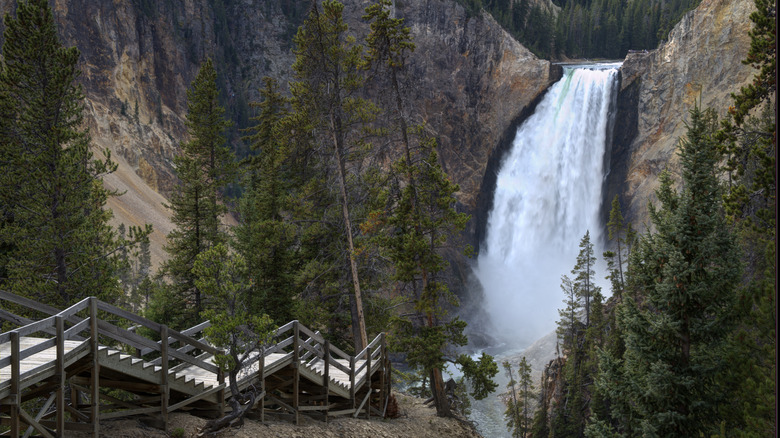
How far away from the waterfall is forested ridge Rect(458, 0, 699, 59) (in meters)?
20.5

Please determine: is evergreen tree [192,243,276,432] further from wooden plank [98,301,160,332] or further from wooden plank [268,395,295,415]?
wooden plank [268,395,295,415]

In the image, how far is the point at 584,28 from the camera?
276 feet

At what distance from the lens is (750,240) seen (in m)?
15.2

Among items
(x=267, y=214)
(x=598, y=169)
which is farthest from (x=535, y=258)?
(x=267, y=214)

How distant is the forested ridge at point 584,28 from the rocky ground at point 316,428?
68652 millimetres

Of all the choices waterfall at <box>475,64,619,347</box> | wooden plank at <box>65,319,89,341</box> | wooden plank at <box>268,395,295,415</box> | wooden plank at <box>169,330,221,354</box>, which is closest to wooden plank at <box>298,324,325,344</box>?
wooden plank at <box>268,395,295,415</box>

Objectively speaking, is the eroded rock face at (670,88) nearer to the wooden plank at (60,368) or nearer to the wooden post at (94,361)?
the wooden post at (94,361)

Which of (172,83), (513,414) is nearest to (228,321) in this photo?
(513,414)

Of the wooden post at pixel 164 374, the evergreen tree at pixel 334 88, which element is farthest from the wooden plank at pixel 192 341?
the evergreen tree at pixel 334 88

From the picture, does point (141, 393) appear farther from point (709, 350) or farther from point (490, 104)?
point (490, 104)

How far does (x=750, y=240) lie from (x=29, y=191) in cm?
1972

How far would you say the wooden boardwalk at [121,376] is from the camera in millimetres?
7133

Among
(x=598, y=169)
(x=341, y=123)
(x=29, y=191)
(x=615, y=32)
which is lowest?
(x=29, y=191)

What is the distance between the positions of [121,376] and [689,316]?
36.6 feet
